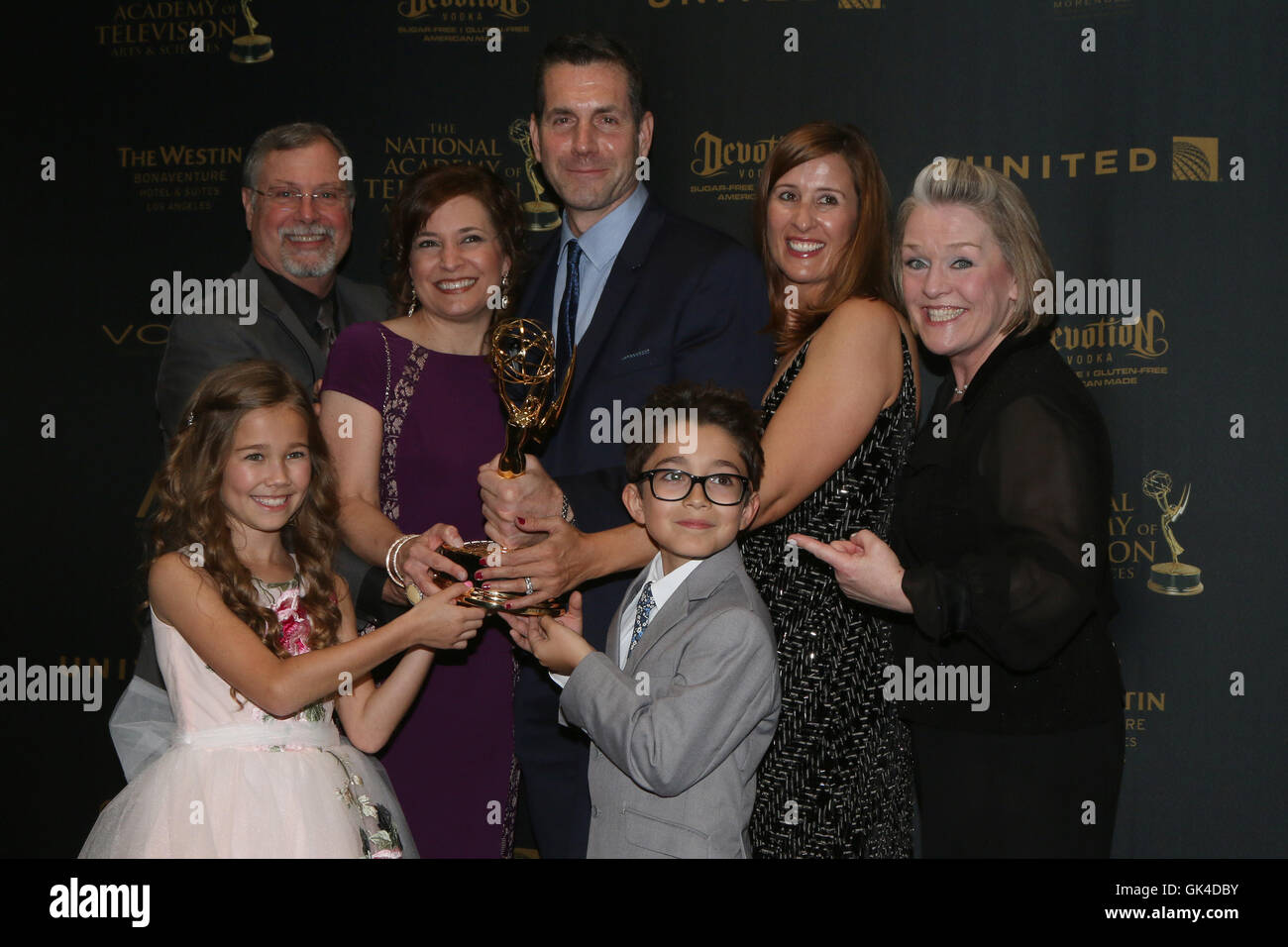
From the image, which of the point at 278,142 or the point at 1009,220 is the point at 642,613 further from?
the point at 278,142

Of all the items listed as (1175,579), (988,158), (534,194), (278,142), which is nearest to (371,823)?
(278,142)

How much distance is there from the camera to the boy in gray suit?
86.8 inches

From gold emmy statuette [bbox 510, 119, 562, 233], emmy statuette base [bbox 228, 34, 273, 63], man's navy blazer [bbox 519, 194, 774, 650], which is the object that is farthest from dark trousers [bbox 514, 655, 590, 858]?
emmy statuette base [bbox 228, 34, 273, 63]

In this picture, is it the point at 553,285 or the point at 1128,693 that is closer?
the point at 553,285

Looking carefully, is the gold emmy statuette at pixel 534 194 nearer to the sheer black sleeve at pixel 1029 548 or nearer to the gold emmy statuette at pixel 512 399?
the gold emmy statuette at pixel 512 399

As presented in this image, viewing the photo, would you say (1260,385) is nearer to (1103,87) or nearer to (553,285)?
(1103,87)

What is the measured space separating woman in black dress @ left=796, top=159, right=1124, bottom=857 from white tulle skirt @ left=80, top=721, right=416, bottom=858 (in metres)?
1.18

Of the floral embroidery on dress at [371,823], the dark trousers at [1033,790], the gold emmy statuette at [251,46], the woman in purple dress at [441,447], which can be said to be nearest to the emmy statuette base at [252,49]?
the gold emmy statuette at [251,46]

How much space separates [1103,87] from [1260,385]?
1164mm

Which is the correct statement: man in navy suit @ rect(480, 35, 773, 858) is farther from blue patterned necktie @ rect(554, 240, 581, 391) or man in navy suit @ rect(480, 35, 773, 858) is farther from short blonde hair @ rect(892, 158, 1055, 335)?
short blonde hair @ rect(892, 158, 1055, 335)

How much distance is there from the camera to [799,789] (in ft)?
8.83

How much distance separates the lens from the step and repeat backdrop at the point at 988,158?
3963mm

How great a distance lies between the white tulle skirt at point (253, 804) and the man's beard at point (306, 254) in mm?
1691
